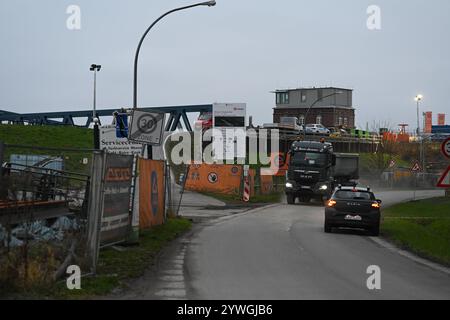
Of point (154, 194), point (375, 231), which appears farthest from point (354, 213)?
point (154, 194)

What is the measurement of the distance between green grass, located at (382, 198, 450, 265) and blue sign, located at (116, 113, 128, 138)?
8.31 m

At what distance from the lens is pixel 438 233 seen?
80.4 ft

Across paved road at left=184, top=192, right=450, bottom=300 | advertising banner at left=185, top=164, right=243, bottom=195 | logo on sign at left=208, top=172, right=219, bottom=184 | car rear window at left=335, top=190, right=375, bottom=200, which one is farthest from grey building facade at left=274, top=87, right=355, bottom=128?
paved road at left=184, top=192, right=450, bottom=300

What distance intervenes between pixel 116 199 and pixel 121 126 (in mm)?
5944

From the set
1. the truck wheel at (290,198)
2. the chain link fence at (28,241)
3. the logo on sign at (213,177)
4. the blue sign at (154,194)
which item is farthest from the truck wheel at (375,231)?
the logo on sign at (213,177)

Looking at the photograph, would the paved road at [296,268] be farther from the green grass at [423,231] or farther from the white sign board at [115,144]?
the white sign board at [115,144]

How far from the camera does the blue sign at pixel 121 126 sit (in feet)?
66.2

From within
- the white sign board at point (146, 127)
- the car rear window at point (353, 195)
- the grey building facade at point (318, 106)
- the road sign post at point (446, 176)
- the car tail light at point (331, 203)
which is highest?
the grey building facade at point (318, 106)

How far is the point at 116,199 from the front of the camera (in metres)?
14.6

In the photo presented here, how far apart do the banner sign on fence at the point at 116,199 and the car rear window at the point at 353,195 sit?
891 cm

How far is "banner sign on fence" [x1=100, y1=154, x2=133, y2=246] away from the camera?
13758 millimetres

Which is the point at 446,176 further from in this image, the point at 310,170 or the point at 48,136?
the point at 48,136

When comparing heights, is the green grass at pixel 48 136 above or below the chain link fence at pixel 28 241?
above
